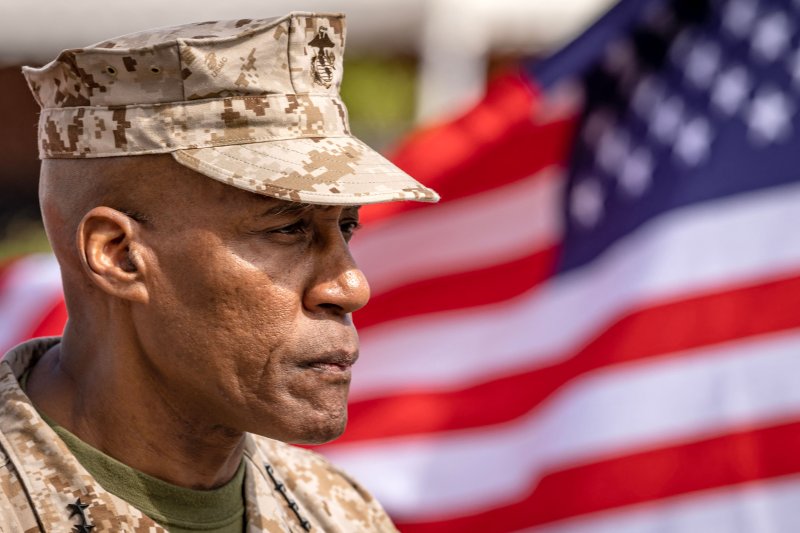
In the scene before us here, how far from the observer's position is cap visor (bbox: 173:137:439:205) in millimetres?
2385

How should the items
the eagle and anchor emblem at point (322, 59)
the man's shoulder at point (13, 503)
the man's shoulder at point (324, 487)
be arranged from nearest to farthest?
the man's shoulder at point (13, 503)
the eagle and anchor emblem at point (322, 59)
the man's shoulder at point (324, 487)

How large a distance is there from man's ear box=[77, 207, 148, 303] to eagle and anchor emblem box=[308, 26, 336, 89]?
1.48ft

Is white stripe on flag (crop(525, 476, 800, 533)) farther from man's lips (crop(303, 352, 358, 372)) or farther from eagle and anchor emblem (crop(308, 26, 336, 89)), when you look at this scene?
eagle and anchor emblem (crop(308, 26, 336, 89))

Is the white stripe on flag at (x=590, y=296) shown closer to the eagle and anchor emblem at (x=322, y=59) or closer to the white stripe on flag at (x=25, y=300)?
the white stripe on flag at (x=25, y=300)

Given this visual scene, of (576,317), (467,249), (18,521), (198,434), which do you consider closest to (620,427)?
(576,317)

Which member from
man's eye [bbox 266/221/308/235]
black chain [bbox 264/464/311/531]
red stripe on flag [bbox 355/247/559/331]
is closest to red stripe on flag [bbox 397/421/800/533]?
red stripe on flag [bbox 355/247/559/331]

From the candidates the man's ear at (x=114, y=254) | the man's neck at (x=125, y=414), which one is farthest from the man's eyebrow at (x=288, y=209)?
the man's neck at (x=125, y=414)

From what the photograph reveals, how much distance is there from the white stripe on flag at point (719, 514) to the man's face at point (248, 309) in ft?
8.21

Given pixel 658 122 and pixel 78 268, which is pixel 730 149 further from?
pixel 78 268

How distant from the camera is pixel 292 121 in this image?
2.51 meters

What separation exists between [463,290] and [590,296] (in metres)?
0.61

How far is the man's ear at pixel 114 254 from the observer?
2.46 metres

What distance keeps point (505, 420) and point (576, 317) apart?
492 mm

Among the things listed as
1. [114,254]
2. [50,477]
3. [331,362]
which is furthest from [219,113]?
[50,477]
